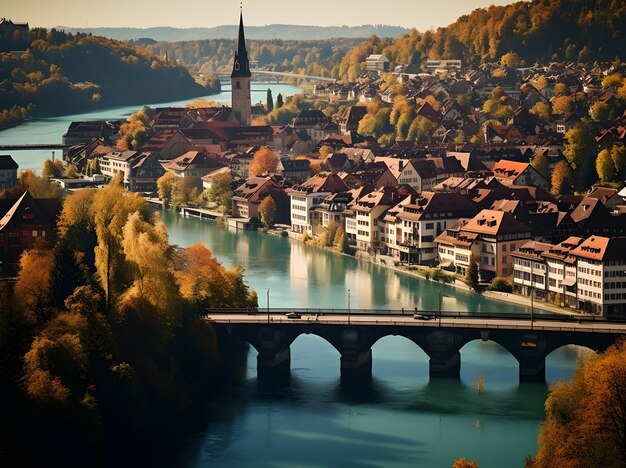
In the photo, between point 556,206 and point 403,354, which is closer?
point 403,354

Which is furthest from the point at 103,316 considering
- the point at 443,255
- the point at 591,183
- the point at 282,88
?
the point at 282,88

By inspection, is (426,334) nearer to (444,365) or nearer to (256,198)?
(444,365)

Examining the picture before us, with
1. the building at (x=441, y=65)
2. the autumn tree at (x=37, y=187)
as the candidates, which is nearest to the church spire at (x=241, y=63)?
the building at (x=441, y=65)

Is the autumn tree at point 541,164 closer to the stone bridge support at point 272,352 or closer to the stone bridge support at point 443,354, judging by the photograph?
the stone bridge support at point 443,354

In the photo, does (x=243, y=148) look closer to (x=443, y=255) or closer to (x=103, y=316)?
(x=443, y=255)

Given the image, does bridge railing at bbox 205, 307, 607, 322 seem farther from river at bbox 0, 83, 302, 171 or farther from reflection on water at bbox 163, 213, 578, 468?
river at bbox 0, 83, 302, 171

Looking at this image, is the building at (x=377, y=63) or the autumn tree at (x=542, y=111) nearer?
the autumn tree at (x=542, y=111)
